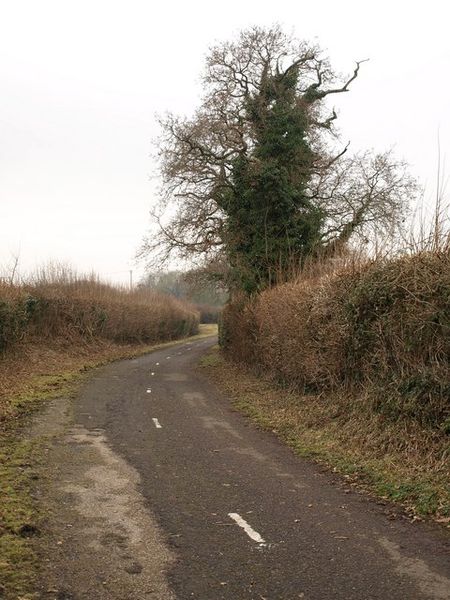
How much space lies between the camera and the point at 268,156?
26531mm

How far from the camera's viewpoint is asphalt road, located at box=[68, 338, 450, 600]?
4.93 m

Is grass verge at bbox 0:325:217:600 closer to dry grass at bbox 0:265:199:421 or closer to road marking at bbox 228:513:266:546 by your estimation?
dry grass at bbox 0:265:199:421

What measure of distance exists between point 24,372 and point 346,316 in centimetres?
1381

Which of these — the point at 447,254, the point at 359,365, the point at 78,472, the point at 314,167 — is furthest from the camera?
the point at 314,167

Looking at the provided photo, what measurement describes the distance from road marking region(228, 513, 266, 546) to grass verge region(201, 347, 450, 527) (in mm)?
2017

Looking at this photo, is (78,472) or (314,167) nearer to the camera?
(78,472)

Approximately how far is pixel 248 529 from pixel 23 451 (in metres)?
4.89

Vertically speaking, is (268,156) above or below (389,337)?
above

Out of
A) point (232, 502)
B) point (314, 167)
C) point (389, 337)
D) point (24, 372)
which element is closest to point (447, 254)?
point (389, 337)

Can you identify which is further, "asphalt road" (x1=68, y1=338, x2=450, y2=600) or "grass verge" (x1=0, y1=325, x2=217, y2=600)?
"grass verge" (x1=0, y1=325, x2=217, y2=600)

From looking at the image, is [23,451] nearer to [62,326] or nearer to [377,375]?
[377,375]

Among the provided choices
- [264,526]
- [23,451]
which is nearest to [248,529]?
[264,526]

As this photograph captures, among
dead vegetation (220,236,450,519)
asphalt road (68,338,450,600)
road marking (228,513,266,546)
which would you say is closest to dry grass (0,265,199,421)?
asphalt road (68,338,450,600)

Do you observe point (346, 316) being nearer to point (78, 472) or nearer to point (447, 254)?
point (447, 254)
